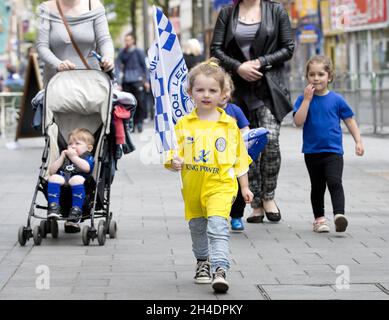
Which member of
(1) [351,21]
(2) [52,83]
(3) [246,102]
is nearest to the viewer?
(2) [52,83]

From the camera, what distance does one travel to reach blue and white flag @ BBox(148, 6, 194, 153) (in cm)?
861

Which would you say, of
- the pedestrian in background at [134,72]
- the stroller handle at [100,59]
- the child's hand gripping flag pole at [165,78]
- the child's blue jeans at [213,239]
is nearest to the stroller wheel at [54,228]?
the child's hand gripping flag pole at [165,78]

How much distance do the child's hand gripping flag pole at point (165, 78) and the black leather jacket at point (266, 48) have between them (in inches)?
37.6

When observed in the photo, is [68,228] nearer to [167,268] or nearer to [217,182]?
[167,268]

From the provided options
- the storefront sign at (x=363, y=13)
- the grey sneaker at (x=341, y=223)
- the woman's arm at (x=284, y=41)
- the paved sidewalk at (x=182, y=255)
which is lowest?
the paved sidewalk at (x=182, y=255)

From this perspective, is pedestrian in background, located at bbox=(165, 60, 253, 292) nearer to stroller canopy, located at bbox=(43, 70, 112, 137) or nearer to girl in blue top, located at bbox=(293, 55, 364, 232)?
stroller canopy, located at bbox=(43, 70, 112, 137)

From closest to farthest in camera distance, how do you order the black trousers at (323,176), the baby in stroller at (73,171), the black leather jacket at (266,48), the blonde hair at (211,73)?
the blonde hair at (211,73), the baby in stroller at (73,171), the black trousers at (323,176), the black leather jacket at (266,48)

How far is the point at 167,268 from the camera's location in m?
8.05

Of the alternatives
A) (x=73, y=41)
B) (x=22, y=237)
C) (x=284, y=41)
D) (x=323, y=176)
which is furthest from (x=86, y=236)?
(x=284, y=41)

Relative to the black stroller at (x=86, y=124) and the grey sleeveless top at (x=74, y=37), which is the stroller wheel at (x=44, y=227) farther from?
the grey sleeveless top at (x=74, y=37)

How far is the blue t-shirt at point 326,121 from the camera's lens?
9.98 m

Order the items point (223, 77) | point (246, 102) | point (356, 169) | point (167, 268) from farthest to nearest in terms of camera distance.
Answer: point (356, 169)
point (246, 102)
point (167, 268)
point (223, 77)
